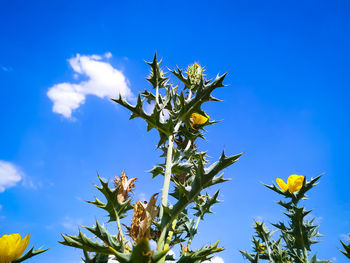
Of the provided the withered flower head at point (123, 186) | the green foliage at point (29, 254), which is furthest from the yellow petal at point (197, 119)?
the green foliage at point (29, 254)

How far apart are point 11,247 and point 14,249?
0.09 feet

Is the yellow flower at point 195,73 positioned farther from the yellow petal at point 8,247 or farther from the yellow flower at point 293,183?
the yellow petal at point 8,247

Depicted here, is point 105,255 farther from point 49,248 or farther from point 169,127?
point 169,127

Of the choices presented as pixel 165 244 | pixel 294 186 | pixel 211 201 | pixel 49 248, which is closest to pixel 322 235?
pixel 294 186

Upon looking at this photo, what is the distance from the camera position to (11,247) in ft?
4.70

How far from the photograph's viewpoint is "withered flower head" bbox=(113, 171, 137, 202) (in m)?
2.43

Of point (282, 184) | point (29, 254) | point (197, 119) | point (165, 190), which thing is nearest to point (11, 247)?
point (29, 254)

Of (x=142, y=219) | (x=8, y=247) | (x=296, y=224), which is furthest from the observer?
(x=296, y=224)

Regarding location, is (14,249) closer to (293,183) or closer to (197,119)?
(197,119)

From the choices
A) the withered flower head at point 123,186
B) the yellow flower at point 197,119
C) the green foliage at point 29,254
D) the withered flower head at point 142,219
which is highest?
the yellow flower at point 197,119

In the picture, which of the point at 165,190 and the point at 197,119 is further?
the point at 197,119

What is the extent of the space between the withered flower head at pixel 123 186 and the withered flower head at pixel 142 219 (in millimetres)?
341

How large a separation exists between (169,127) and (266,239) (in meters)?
2.62

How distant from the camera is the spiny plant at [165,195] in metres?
1.95
